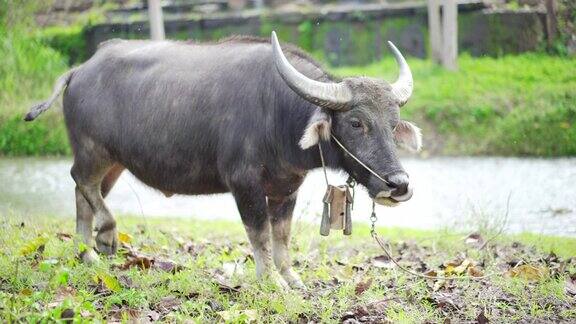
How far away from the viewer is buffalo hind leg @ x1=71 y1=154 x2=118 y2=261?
669 centimetres

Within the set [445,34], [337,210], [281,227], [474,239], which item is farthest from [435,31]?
[337,210]

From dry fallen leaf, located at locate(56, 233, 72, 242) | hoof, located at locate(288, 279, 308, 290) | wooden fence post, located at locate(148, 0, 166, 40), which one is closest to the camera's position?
hoof, located at locate(288, 279, 308, 290)

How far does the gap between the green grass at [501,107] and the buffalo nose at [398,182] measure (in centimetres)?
→ 669

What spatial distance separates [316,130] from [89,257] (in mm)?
1879

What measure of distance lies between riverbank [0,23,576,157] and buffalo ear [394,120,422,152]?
6.11 metres

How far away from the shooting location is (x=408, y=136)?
5.97 metres

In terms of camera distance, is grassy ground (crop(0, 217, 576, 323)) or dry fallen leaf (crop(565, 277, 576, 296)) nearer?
grassy ground (crop(0, 217, 576, 323))

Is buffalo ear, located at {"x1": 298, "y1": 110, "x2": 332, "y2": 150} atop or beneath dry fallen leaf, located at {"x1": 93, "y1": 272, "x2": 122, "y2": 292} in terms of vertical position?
atop

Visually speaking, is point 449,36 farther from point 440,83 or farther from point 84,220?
point 84,220

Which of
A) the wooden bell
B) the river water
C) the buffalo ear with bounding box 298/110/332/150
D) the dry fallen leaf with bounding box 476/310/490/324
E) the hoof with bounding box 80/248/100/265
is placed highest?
the buffalo ear with bounding box 298/110/332/150

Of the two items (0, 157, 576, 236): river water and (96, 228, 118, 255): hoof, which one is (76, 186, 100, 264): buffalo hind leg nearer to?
(96, 228, 118, 255): hoof

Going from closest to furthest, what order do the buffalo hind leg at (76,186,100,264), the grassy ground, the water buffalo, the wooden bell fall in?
the grassy ground → the water buffalo → the wooden bell → the buffalo hind leg at (76,186,100,264)

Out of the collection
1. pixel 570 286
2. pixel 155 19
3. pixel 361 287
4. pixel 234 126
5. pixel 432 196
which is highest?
pixel 155 19

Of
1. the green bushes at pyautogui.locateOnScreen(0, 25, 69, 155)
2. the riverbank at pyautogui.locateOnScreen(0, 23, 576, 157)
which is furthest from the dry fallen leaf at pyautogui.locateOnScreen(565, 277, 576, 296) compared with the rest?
the green bushes at pyautogui.locateOnScreen(0, 25, 69, 155)
